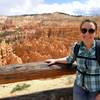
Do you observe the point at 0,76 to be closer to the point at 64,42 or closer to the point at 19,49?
the point at 19,49

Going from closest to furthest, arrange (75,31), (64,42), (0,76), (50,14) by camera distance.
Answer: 1. (0,76)
2. (64,42)
3. (75,31)
4. (50,14)

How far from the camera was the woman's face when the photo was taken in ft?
13.3

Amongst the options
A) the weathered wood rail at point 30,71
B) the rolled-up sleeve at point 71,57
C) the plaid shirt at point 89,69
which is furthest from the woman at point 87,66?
the weathered wood rail at point 30,71

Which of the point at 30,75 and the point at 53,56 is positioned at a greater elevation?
the point at 30,75

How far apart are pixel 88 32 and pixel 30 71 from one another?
1.06m

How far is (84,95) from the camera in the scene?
13.7 ft

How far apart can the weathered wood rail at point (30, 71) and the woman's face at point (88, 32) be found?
0.87 metres

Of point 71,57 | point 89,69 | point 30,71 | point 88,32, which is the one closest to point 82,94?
point 89,69

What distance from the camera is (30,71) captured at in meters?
4.77

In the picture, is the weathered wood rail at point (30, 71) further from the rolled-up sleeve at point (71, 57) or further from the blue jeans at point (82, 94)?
the blue jeans at point (82, 94)

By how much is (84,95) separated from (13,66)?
42.9 inches

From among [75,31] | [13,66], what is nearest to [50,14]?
[75,31]

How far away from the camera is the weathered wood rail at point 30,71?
4.71 m

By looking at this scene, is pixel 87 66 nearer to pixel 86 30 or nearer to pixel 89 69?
pixel 89 69
